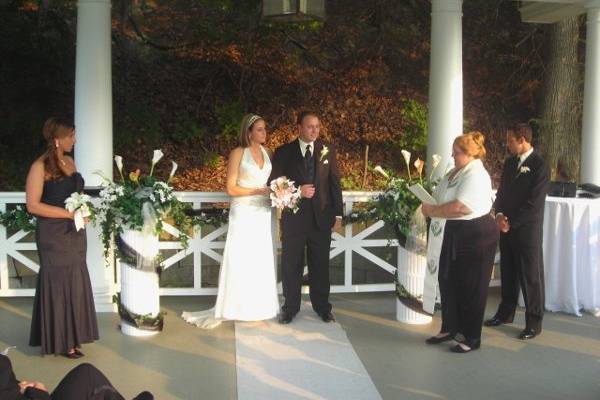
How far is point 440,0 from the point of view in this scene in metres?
7.58

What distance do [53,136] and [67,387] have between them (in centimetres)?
240

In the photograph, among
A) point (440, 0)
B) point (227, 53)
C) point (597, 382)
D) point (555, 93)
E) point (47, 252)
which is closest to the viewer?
point (597, 382)

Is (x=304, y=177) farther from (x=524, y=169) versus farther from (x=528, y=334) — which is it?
(x=528, y=334)

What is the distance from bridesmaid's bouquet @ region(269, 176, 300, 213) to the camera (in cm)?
608

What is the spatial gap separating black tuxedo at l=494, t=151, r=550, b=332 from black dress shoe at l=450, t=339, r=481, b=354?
0.62 meters

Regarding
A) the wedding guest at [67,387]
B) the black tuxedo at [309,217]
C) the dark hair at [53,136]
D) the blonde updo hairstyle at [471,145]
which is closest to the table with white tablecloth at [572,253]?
the blonde updo hairstyle at [471,145]

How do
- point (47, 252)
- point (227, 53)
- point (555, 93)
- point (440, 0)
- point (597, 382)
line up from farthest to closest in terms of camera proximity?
1. point (227, 53)
2. point (555, 93)
3. point (440, 0)
4. point (47, 252)
5. point (597, 382)

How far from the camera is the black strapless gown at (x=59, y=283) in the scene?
18.1ft

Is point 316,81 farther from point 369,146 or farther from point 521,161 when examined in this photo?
point 521,161

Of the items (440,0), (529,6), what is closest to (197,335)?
(440,0)

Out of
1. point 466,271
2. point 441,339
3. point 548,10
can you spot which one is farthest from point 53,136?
point 548,10

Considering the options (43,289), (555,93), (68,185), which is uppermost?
(555,93)

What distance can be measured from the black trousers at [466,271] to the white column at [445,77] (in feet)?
6.68

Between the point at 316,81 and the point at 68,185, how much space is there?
9.26 m
